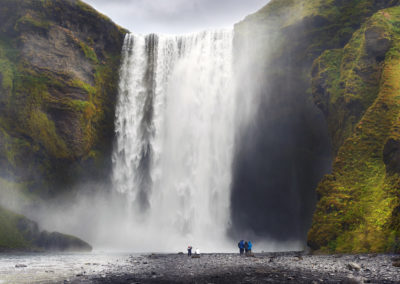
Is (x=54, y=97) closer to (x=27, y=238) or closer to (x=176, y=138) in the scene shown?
(x=176, y=138)

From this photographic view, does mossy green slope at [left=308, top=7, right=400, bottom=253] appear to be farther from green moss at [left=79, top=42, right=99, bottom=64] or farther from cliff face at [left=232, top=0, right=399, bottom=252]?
green moss at [left=79, top=42, right=99, bottom=64]

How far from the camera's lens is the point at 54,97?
3441 centimetres

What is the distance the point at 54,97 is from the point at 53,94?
0.35m

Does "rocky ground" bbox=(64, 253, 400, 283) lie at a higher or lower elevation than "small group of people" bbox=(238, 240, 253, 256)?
lower

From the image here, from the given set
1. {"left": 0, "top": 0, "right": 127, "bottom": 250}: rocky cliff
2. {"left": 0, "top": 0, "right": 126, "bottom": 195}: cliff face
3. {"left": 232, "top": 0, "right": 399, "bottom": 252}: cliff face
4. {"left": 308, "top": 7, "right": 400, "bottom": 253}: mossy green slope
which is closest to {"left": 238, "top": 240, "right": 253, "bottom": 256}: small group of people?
{"left": 308, "top": 7, "right": 400, "bottom": 253}: mossy green slope

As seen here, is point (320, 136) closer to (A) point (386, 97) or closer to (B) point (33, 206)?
(A) point (386, 97)

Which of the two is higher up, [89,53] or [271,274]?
[89,53]

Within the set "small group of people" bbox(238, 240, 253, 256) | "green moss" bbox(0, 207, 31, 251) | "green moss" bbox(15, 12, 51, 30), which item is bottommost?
"small group of people" bbox(238, 240, 253, 256)

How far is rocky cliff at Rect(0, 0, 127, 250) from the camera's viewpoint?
31953 millimetres

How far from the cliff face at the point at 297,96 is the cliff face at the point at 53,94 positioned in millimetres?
16304

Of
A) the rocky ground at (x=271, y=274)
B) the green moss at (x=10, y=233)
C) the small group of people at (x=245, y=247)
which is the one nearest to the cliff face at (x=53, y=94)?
the green moss at (x=10, y=233)

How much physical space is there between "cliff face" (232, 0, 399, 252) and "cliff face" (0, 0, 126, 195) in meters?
16.3

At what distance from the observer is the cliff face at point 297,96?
86.7ft

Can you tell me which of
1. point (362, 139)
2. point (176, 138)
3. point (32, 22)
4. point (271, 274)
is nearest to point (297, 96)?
point (362, 139)
